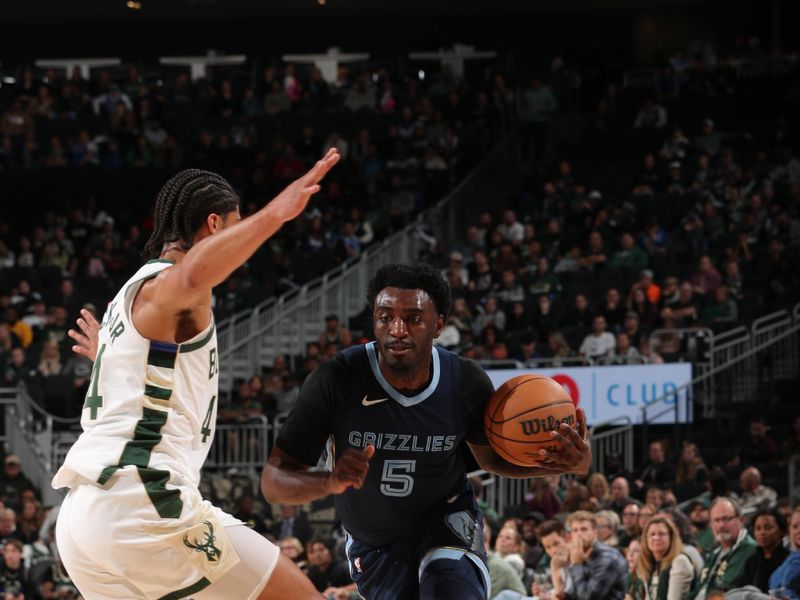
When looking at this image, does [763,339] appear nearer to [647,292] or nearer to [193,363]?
[647,292]

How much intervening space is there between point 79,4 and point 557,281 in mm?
13510

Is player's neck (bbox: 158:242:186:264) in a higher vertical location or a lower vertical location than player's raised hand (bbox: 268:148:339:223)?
lower

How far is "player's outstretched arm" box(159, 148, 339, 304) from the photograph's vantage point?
4.21 m

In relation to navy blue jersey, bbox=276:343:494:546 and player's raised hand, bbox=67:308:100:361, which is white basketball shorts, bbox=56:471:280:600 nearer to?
navy blue jersey, bbox=276:343:494:546

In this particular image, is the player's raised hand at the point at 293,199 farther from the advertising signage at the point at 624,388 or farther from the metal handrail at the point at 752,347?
the advertising signage at the point at 624,388

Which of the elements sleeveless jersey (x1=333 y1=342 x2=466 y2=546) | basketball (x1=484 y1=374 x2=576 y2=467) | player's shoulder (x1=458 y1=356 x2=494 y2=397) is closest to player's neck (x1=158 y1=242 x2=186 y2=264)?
sleeveless jersey (x1=333 y1=342 x2=466 y2=546)

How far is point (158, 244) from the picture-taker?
494cm

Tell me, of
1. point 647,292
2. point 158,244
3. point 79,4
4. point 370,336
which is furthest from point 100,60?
point 158,244

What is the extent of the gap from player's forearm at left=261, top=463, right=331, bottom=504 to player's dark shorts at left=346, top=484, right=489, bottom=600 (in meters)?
0.49

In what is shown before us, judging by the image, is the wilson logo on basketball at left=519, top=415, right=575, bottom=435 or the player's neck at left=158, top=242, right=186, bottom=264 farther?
the wilson logo on basketball at left=519, top=415, right=575, bottom=435

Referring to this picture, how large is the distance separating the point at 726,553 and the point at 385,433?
14.8 ft

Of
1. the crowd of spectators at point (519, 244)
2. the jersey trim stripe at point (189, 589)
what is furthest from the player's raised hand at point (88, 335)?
the crowd of spectators at point (519, 244)

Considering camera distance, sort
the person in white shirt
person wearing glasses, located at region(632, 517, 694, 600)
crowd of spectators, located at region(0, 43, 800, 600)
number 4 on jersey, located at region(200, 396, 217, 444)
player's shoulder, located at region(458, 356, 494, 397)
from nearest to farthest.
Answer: number 4 on jersey, located at region(200, 396, 217, 444) < player's shoulder, located at region(458, 356, 494, 397) < person wearing glasses, located at region(632, 517, 694, 600) < crowd of spectators, located at region(0, 43, 800, 600) < the person in white shirt

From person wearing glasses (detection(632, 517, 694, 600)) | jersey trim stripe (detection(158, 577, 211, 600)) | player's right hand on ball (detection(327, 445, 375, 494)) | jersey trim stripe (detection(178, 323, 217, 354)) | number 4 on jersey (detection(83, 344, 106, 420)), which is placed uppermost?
jersey trim stripe (detection(178, 323, 217, 354))
